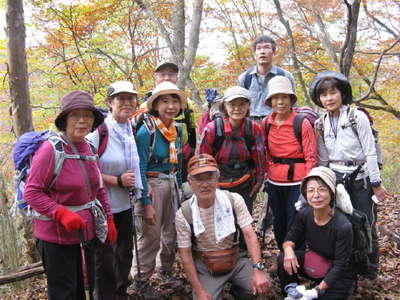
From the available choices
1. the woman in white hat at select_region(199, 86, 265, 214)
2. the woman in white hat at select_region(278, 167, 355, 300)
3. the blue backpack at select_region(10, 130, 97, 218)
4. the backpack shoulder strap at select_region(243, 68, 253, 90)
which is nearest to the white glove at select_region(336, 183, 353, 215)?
the woman in white hat at select_region(278, 167, 355, 300)

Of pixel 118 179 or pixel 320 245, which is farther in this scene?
pixel 320 245

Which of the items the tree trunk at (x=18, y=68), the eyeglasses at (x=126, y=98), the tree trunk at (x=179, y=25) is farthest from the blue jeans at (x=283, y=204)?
the tree trunk at (x=179, y=25)

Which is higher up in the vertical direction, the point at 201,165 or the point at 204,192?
the point at 201,165

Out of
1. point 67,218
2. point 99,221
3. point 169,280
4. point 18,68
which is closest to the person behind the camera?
point 67,218

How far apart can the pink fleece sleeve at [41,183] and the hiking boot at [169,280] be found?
2.02 m

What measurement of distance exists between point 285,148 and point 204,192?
1.15 meters

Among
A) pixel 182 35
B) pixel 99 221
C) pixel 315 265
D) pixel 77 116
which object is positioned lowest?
pixel 315 265

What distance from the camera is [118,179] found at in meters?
3.37

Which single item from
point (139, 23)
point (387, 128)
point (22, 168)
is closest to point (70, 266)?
point (22, 168)

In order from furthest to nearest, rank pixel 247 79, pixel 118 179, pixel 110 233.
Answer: pixel 247 79, pixel 118 179, pixel 110 233

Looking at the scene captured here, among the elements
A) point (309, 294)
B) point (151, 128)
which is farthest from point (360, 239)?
point (151, 128)

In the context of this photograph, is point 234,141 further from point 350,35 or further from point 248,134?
point 350,35

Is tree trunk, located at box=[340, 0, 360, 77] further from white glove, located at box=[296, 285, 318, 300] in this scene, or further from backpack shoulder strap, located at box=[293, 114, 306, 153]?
white glove, located at box=[296, 285, 318, 300]

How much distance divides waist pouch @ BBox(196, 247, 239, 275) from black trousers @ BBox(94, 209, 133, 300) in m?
0.77
